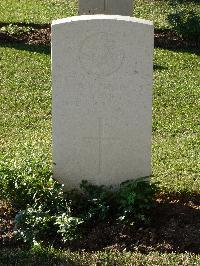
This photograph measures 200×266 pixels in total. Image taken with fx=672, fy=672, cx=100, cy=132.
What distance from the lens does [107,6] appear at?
11.1 meters

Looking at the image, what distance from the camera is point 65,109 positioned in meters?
5.60

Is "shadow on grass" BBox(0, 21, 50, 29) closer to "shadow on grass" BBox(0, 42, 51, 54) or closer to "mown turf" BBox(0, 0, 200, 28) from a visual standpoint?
"mown turf" BBox(0, 0, 200, 28)

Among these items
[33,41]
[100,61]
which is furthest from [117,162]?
[33,41]

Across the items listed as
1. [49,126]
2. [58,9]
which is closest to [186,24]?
[58,9]

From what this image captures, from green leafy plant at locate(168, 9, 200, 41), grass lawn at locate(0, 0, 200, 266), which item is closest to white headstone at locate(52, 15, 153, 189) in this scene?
grass lawn at locate(0, 0, 200, 266)

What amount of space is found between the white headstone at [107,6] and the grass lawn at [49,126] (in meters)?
0.96

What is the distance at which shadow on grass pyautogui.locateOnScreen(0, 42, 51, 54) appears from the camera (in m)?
11.5

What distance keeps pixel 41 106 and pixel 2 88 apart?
99 cm

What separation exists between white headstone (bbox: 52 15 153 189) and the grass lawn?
356 millimetres

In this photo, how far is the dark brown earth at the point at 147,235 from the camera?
5.12m

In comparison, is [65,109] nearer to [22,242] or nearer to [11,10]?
[22,242]

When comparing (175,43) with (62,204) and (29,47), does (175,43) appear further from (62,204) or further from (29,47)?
(62,204)

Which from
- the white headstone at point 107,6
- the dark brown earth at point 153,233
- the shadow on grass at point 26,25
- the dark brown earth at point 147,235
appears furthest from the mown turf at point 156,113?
the shadow on grass at point 26,25

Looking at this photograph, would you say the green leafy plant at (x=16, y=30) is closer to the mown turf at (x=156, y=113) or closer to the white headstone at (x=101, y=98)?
the mown turf at (x=156, y=113)
